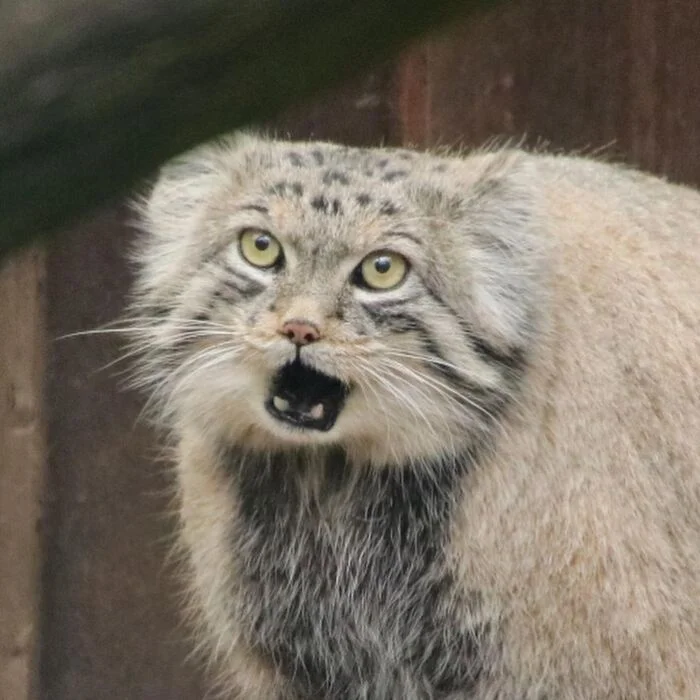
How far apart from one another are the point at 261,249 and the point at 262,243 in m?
0.01

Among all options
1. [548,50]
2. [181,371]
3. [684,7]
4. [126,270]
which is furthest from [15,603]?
[684,7]

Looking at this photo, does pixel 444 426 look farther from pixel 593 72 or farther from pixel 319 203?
pixel 593 72

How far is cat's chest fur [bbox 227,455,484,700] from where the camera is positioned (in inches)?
114

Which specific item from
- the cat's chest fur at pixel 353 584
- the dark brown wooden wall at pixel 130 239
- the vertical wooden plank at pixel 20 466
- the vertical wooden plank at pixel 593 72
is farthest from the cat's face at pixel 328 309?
the vertical wooden plank at pixel 593 72

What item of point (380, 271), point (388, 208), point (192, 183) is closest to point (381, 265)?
point (380, 271)

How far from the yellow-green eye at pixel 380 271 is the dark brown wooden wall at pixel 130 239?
159 centimetres

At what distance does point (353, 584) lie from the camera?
2.98 meters

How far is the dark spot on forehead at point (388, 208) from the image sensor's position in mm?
2728

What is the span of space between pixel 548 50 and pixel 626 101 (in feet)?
0.95

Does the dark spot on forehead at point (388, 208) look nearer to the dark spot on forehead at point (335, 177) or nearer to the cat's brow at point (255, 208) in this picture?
the dark spot on forehead at point (335, 177)

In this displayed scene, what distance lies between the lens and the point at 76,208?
2.47 feet

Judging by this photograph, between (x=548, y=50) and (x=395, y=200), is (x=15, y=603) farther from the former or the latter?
(x=548, y=50)

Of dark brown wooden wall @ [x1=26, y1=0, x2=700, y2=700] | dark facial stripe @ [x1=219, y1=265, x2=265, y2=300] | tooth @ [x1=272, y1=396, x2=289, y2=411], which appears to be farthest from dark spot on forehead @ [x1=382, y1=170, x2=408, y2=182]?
dark brown wooden wall @ [x1=26, y1=0, x2=700, y2=700]

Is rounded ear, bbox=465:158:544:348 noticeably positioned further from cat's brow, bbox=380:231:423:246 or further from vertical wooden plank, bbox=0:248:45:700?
vertical wooden plank, bbox=0:248:45:700
